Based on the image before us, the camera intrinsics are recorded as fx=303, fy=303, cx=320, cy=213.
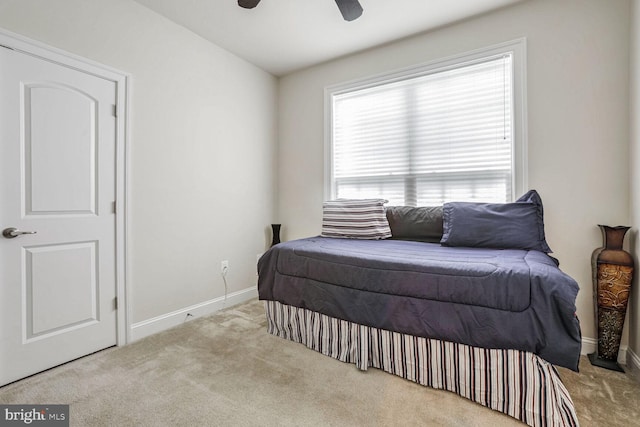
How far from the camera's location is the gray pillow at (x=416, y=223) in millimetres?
2658

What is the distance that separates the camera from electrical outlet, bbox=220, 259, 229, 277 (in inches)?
125

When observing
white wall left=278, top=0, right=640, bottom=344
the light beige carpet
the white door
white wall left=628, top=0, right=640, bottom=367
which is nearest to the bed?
the light beige carpet

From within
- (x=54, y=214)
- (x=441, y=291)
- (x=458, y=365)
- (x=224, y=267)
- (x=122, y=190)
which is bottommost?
(x=458, y=365)

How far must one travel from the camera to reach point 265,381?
6.03 feet

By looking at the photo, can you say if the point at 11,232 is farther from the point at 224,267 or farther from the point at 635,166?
the point at 635,166

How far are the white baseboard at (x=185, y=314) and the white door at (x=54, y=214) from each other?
20 cm

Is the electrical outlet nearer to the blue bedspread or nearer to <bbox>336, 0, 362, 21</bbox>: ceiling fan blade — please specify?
the blue bedspread

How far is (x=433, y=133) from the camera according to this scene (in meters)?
2.88

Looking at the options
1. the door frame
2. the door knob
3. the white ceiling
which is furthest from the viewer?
the white ceiling

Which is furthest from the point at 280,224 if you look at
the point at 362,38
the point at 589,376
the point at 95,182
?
the point at 589,376

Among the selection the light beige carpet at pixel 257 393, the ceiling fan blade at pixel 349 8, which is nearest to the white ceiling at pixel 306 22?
the ceiling fan blade at pixel 349 8

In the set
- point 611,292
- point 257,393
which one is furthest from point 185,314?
point 611,292

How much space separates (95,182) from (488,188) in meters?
3.13

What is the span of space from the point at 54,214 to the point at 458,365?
2671 millimetres
